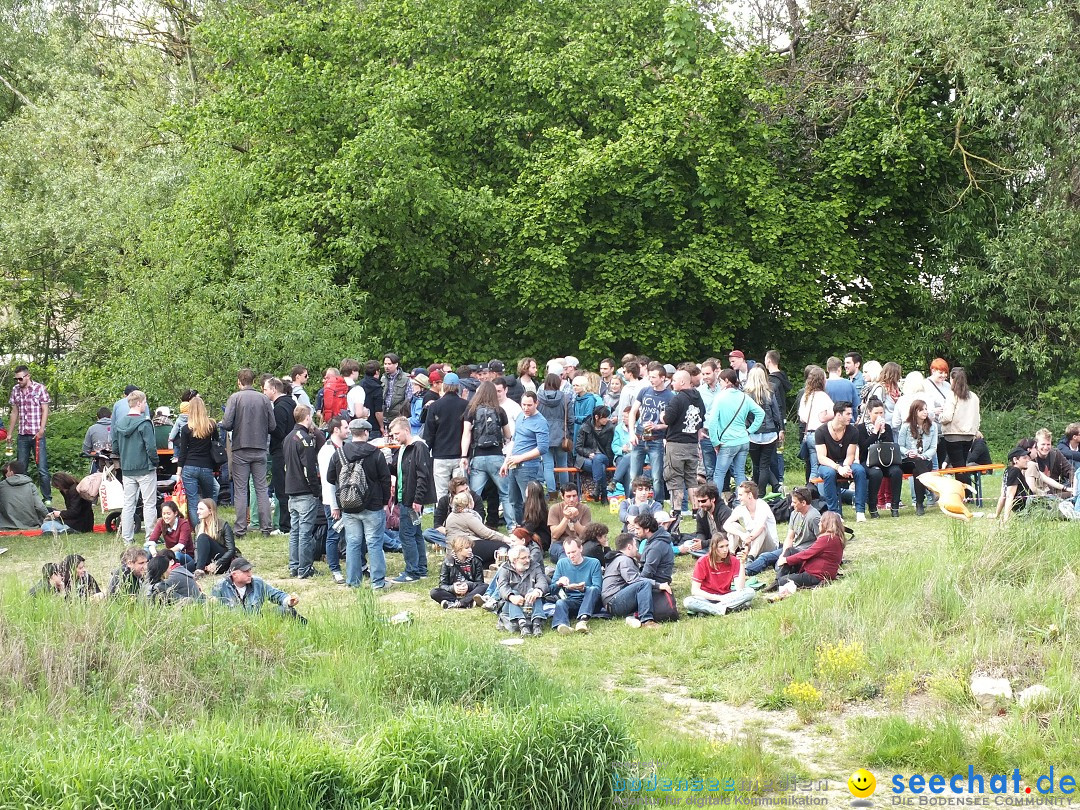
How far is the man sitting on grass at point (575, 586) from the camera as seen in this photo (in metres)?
10.7

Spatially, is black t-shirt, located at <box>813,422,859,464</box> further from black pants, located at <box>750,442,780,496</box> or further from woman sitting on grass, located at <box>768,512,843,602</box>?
woman sitting on grass, located at <box>768,512,843,602</box>

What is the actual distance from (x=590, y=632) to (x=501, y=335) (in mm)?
14678

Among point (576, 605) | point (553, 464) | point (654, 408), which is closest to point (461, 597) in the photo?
point (576, 605)

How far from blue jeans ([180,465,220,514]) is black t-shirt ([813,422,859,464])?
7.13 metres

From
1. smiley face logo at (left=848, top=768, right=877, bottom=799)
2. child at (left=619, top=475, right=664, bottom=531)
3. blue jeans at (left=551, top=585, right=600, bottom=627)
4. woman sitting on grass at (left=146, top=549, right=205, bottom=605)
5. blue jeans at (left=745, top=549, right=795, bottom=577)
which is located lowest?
smiley face logo at (left=848, top=768, right=877, bottom=799)

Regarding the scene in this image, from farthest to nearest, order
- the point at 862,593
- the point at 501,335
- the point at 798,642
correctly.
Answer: the point at 501,335 < the point at 862,593 < the point at 798,642

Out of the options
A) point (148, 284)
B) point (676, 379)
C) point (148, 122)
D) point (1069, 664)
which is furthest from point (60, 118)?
point (1069, 664)

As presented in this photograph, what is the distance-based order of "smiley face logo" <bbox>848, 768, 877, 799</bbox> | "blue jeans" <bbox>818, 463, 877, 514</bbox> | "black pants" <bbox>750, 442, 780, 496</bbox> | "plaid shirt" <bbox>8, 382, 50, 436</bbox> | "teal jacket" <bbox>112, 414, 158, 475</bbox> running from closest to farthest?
"smiley face logo" <bbox>848, 768, 877, 799</bbox> < "teal jacket" <bbox>112, 414, 158, 475</bbox> < "blue jeans" <bbox>818, 463, 877, 514</bbox> < "black pants" <bbox>750, 442, 780, 496</bbox> < "plaid shirt" <bbox>8, 382, 50, 436</bbox>

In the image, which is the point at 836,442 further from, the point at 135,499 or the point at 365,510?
the point at 135,499

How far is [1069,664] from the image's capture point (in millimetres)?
8562

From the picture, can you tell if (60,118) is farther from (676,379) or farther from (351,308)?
(676,379)

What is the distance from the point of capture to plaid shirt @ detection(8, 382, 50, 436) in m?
16.9

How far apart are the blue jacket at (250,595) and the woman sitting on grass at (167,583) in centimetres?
17

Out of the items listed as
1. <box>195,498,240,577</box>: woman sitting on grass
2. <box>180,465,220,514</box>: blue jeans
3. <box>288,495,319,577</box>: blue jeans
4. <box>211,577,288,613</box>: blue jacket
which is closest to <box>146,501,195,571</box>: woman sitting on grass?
<box>195,498,240,577</box>: woman sitting on grass
